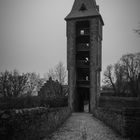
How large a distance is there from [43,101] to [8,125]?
21.0 meters

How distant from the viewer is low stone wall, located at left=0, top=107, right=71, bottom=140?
5.12 metres

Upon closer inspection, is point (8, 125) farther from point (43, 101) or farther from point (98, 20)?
point (98, 20)

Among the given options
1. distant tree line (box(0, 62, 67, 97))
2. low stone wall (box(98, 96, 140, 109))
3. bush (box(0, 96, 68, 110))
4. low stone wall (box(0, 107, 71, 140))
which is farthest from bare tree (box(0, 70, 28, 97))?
low stone wall (box(0, 107, 71, 140))

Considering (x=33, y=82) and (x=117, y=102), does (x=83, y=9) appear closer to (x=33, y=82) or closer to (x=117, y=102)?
(x=117, y=102)

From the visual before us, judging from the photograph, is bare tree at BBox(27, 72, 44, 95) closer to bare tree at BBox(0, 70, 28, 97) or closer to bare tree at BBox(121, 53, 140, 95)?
bare tree at BBox(0, 70, 28, 97)

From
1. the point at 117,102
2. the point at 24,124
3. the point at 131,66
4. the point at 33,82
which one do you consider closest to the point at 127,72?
the point at 131,66

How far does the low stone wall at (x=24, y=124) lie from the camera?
512cm

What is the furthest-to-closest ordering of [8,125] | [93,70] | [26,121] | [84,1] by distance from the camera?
[84,1] → [93,70] → [26,121] → [8,125]

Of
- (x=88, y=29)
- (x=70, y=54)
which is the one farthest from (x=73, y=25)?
(x=70, y=54)

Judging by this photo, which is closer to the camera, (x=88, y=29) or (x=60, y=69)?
(x=88, y=29)

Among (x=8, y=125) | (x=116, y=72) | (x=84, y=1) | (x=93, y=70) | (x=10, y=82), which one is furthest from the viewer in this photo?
(x=116, y=72)

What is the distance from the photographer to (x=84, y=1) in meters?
28.3

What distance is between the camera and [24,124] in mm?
6074

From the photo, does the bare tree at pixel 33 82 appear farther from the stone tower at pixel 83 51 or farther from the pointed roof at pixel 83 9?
the pointed roof at pixel 83 9
